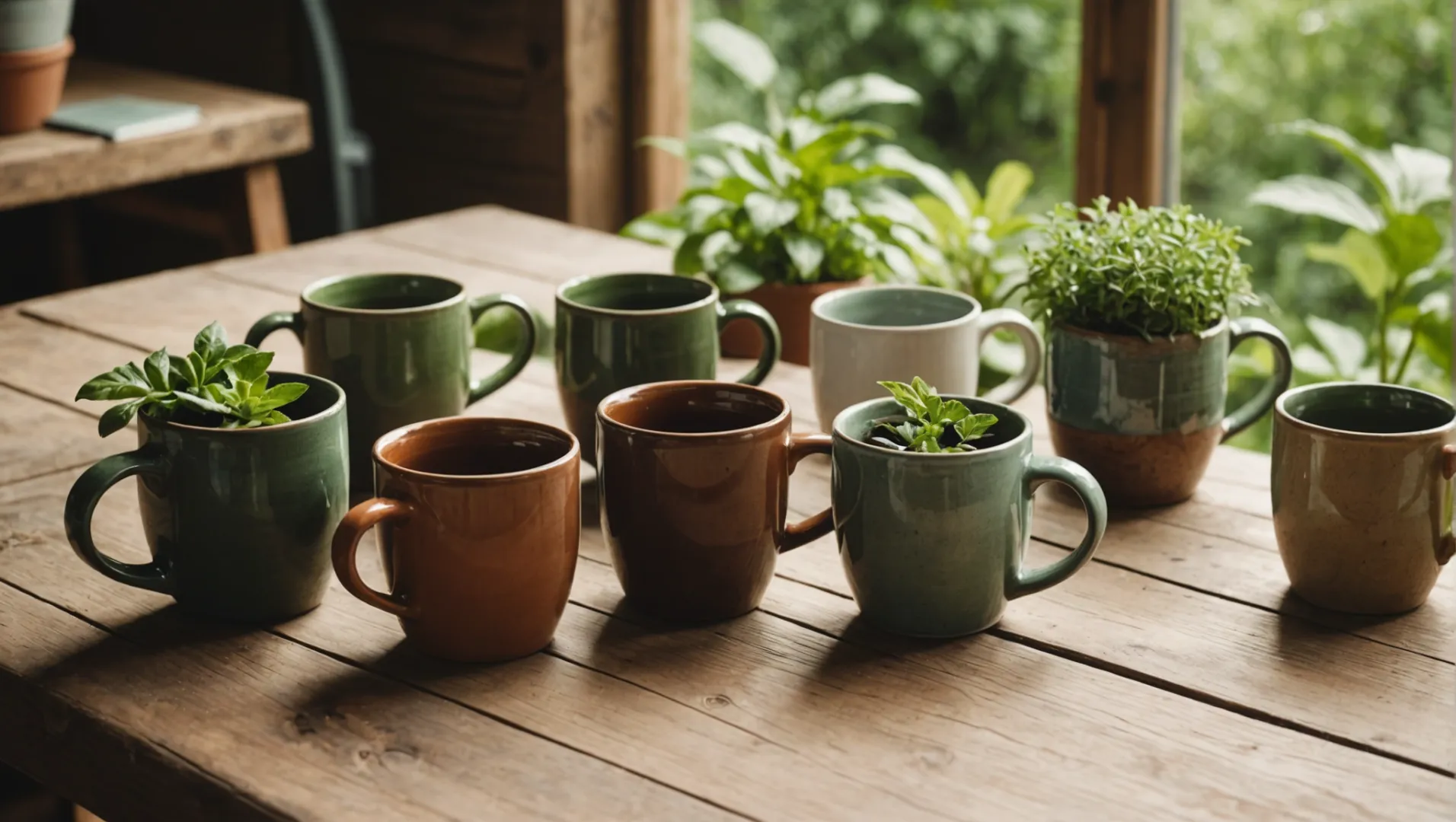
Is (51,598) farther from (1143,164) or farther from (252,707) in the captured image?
(1143,164)

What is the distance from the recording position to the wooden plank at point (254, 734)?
72cm

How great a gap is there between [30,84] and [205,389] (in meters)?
1.51

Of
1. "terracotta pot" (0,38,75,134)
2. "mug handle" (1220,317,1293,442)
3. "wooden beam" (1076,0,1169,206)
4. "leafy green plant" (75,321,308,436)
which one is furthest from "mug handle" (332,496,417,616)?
"terracotta pot" (0,38,75,134)

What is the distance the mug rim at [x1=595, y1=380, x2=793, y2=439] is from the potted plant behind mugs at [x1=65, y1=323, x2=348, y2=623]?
16 centimetres

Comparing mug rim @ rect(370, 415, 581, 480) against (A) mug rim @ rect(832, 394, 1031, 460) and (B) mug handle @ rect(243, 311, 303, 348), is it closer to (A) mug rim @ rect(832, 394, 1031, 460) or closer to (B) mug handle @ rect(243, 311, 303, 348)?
(A) mug rim @ rect(832, 394, 1031, 460)

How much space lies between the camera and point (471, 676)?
2.75ft

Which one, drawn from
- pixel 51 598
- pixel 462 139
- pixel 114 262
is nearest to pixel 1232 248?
pixel 51 598

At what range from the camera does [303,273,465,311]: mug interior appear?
3.76 ft

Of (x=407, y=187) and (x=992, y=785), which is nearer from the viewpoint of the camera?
(x=992, y=785)

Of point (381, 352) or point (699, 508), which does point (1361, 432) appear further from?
point (381, 352)

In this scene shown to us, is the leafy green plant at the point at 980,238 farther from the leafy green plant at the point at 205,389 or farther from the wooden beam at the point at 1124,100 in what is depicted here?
the leafy green plant at the point at 205,389

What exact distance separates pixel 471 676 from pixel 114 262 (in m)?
2.94

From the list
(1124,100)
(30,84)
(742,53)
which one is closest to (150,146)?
(30,84)

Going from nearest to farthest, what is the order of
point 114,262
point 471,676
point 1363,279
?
1. point 471,676
2. point 1363,279
3. point 114,262
